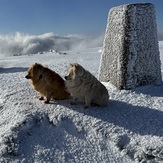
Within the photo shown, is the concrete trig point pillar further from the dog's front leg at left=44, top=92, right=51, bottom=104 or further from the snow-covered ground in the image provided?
the dog's front leg at left=44, top=92, right=51, bottom=104

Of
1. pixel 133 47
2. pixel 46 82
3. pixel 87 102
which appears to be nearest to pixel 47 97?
pixel 46 82

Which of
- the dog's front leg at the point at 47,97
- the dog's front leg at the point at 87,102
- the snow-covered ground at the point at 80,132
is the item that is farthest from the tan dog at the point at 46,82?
the dog's front leg at the point at 87,102

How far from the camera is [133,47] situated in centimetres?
716

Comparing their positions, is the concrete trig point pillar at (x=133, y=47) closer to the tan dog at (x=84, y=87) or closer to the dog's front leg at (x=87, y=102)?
the tan dog at (x=84, y=87)

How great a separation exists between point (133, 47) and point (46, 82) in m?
2.35

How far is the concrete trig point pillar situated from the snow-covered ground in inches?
29.3

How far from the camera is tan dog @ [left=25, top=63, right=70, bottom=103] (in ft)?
20.4

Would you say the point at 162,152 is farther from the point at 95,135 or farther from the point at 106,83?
the point at 106,83

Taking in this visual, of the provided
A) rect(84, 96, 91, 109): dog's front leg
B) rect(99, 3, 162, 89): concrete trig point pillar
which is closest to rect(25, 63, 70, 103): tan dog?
rect(84, 96, 91, 109): dog's front leg

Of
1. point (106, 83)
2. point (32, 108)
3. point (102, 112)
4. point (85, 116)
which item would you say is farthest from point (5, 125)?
point (106, 83)

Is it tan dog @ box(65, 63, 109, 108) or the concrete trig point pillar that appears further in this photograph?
the concrete trig point pillar

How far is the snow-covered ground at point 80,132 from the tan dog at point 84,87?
20 centimetres

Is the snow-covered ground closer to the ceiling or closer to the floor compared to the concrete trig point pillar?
closer to the floor

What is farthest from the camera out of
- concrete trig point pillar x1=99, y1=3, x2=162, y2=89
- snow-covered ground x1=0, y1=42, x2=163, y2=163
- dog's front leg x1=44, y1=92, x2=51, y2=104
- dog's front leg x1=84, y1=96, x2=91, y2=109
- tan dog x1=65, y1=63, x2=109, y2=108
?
concrete trig point pillar x1=99, y1=3, x2=162, y2=89
